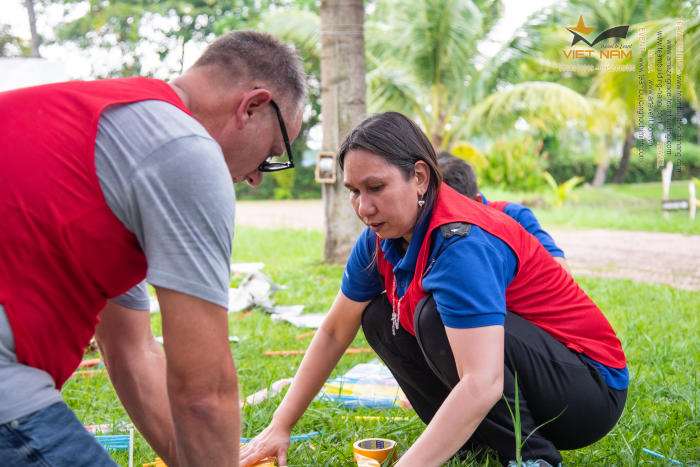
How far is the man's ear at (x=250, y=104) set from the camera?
1.41 metres

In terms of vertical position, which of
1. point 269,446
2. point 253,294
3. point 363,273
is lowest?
point 253,294

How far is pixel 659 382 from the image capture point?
3.07 m

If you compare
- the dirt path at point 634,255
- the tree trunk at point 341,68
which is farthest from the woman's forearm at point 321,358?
the dirt path at point 634,255

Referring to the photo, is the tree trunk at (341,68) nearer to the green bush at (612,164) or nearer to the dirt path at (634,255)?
the dirt path at (634,255)

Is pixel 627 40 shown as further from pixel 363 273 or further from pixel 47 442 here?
pixel 47 442

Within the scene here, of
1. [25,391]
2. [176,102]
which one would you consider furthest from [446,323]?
[25,391]

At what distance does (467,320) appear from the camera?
174 centimetres

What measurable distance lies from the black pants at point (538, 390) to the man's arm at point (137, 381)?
721mm

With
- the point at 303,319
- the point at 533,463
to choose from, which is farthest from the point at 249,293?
the point at 533,463

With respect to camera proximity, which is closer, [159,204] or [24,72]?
[159,204]

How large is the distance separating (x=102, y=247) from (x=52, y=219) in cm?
10

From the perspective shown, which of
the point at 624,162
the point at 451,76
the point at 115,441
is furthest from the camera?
the point at 624,162

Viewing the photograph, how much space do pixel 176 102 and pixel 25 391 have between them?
0.57m

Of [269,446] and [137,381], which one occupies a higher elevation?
[137,381]
